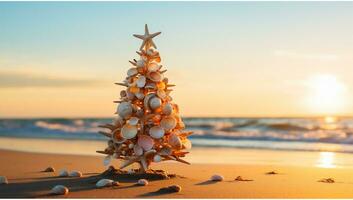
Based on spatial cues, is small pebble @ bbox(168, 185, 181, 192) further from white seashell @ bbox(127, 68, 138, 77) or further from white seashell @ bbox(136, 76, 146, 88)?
white seashell @ bbox(127, 68, 138, 77)

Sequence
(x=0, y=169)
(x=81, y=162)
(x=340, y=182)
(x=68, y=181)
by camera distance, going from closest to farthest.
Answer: (x=68, y=181)
(x=340, y=182)
(x=0, y=169)
(x=81, y=162)

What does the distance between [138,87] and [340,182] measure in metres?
3.13

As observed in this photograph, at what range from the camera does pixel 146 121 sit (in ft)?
24.0

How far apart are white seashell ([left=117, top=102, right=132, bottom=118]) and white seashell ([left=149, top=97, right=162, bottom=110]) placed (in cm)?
29

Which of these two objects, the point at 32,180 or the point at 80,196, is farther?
the point at 32,180

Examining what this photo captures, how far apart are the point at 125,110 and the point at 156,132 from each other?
0.50 metres

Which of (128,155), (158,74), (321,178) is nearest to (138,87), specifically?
(158,74)

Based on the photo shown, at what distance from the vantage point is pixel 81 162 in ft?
34.7

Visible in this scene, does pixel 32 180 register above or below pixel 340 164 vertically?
below

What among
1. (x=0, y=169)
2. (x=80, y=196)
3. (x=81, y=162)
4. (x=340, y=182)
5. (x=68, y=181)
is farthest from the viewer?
(x=81, y=162)

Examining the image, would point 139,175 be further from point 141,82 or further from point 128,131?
point 141,82

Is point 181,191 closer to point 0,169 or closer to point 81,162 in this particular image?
point 0,169

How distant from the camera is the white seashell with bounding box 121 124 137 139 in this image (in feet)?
23.7

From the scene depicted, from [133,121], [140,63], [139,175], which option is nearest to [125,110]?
[133,121]
